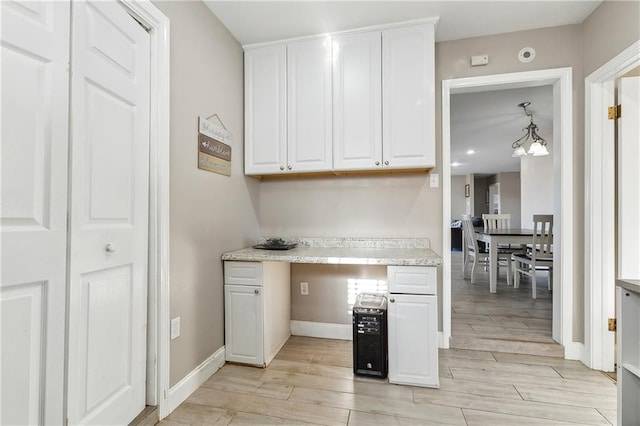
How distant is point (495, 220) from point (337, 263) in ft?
14.6

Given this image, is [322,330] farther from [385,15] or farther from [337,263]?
[385,15]

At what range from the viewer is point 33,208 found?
3.38ft

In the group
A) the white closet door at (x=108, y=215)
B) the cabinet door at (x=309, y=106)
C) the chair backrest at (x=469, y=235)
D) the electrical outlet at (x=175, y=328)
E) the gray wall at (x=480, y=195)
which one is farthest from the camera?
the gray wall at (x=480, y=195)

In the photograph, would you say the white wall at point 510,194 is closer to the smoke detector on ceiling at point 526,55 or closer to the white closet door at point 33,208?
the smoke detector on ceiling at point 526,55

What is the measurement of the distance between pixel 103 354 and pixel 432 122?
2.41 m

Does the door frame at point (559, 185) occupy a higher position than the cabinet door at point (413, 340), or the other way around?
the door frame at point (559, 185)

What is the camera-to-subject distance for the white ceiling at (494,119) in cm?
351

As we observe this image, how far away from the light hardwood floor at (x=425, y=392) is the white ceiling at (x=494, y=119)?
271 centimetres

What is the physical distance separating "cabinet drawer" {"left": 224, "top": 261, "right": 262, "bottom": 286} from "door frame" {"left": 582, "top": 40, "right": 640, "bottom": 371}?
2.41 metres

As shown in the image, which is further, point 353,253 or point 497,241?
point 497,241

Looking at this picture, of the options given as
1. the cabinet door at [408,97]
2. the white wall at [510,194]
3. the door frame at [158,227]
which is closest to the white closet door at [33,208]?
the door frame at [158,227]

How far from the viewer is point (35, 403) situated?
1.04 metres

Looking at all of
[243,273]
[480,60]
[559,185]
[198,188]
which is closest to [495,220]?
[559,185]

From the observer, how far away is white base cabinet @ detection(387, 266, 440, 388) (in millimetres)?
1825
